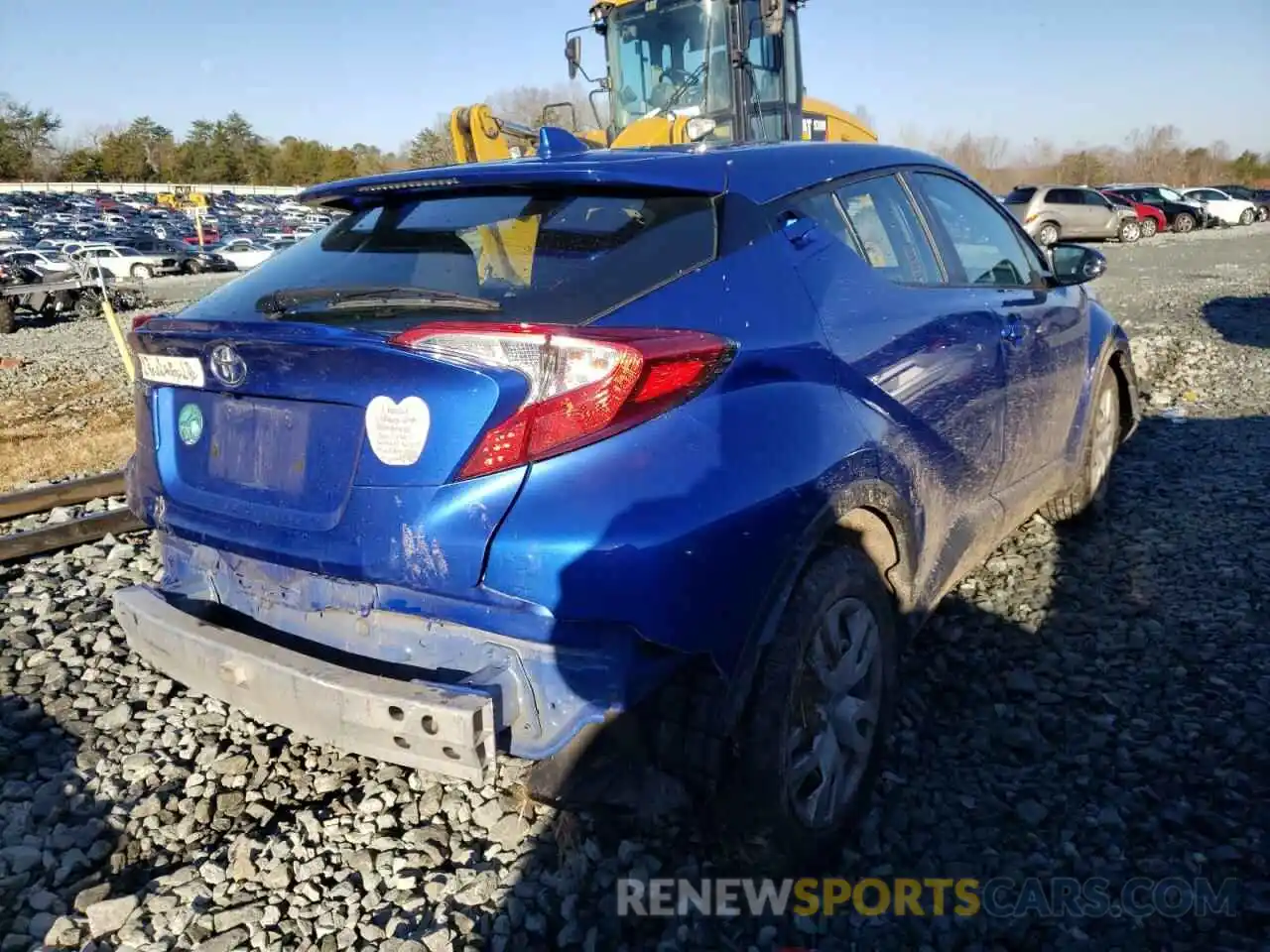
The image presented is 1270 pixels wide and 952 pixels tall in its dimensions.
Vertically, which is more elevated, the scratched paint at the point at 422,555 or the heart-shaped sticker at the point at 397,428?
the heart-shaped sticker at the point at 397,428

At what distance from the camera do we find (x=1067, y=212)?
88.7 ft

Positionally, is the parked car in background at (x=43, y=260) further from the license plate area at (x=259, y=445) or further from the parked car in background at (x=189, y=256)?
the license plate area at (x=259, y=445)

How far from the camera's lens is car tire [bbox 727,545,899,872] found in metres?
2.18

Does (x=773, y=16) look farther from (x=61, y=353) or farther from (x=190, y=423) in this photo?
(x=61, y=353)

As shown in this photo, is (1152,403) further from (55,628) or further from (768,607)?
(55,628)

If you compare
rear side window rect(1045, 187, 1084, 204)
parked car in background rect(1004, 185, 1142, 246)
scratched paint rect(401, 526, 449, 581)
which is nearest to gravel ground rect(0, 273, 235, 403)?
scratched paint rect(401, 526, 449, 581)

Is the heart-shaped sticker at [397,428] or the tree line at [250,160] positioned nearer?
the heart-shaped sticker at [397,428]

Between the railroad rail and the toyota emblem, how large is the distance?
2.78 meters

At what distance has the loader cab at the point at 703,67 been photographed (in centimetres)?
911

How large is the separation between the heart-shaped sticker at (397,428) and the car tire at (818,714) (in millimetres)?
922

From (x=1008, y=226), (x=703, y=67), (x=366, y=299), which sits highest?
(x=703, y=67)

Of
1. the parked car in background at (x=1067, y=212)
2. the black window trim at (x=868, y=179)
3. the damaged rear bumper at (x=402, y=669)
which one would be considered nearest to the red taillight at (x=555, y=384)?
the damaged rear bumper at (x=402, y=669)

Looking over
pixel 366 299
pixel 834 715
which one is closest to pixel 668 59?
pixel 366 299

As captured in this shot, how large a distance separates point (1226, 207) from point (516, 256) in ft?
142
